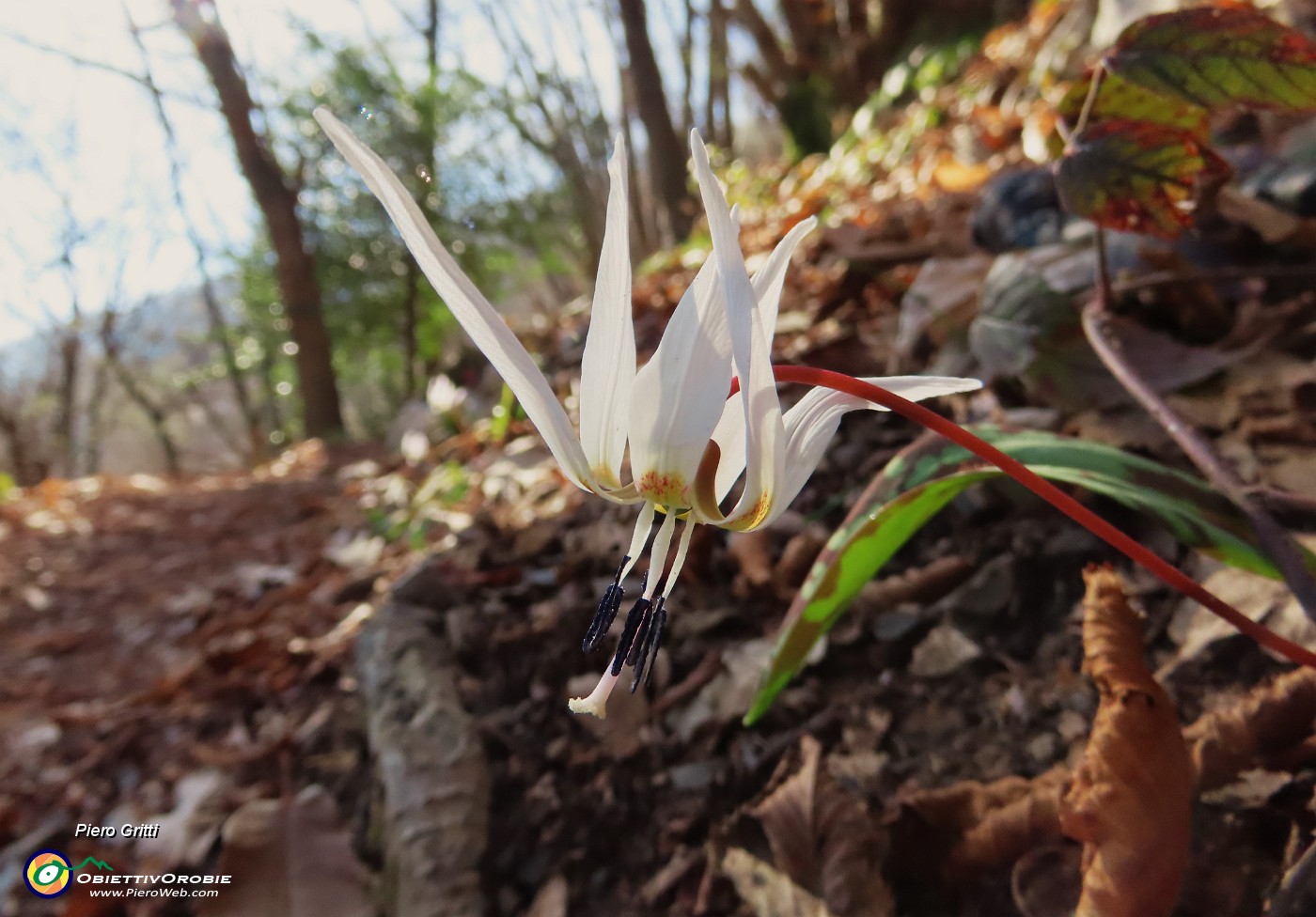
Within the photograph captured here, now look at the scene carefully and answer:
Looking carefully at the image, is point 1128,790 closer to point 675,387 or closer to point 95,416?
point 675,387

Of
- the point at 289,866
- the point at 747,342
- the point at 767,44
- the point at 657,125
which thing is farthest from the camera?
the point at 767,44

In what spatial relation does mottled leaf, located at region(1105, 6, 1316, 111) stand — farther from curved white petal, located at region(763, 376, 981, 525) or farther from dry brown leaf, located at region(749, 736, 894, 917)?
dry brown leaf, located at region(749, 736, 894, 917)

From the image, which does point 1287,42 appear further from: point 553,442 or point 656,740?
point 656,740

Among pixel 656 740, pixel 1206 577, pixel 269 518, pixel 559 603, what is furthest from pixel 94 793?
pixel 269 518

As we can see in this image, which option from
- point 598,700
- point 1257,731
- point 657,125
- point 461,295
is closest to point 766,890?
point 598,700

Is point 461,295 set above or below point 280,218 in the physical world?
below

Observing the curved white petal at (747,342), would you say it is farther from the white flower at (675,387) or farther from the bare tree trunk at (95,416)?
the bare tree trunk at (95,416)

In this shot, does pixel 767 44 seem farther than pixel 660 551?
Yes
